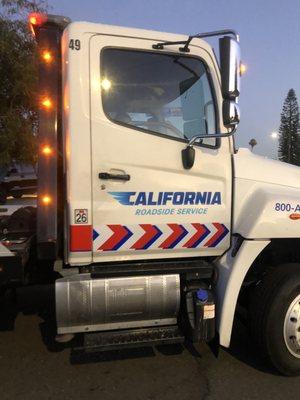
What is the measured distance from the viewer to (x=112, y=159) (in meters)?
3.64

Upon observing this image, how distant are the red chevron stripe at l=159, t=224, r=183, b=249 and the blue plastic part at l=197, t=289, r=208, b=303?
0.44 meters

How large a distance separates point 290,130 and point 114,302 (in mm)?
52906

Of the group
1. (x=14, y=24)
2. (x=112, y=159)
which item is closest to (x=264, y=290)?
(x=112, y=159)

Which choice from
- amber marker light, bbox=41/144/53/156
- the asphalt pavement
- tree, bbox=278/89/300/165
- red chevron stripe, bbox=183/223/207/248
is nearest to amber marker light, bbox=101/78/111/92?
amber marker light, bbox=41/144/53/156

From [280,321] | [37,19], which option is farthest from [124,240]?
[37,19]

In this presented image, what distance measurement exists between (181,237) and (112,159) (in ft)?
2.73

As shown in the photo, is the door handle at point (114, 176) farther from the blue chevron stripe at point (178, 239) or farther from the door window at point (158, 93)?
the blue chevron stripe at point (178, 239)

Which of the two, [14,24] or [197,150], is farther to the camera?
[14,24]

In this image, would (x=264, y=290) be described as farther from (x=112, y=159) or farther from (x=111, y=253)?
(x=112, y=159)

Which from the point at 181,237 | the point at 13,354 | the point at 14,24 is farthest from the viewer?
the point at 14,24

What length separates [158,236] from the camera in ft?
12.4

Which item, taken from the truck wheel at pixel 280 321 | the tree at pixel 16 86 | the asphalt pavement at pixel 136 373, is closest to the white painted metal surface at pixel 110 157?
the truck wheel at pixel 280 321

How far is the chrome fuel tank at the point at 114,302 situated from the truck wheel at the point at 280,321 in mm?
689

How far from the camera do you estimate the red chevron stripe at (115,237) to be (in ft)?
12.1
